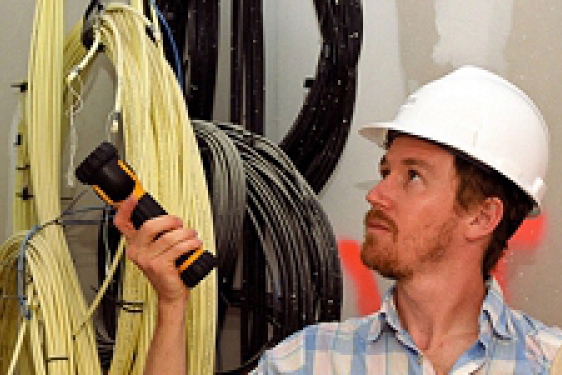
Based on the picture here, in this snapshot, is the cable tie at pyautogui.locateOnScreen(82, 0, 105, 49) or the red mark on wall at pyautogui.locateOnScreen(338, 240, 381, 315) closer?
the cable tie at pyautogui.locateOnScreen(82, 0, 105, 49)

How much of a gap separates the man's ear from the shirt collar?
0.34 ft

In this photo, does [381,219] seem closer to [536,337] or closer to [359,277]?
[536,337]

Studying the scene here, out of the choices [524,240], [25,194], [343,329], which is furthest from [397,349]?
[25,194]

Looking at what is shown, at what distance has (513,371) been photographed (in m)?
1.48

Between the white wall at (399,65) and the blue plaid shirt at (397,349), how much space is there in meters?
0.26

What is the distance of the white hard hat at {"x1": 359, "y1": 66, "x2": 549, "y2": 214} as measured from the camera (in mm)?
1539

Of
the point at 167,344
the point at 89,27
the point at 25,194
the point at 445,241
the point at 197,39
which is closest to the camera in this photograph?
the point at 167,344

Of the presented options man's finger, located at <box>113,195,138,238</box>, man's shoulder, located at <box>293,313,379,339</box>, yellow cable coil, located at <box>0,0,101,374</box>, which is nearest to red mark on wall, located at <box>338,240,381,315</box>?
man's shoulder, located at <box>293,313,379,339</box>

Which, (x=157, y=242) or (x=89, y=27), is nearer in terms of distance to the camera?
(x=157, y=242)

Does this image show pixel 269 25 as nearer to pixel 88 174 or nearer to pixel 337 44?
pixel 337 44

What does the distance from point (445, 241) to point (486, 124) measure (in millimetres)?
220

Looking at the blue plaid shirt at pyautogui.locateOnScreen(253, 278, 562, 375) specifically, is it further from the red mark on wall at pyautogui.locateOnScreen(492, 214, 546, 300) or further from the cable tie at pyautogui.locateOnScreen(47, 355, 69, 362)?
the cable tie at pyautogui.locateOnScreen(47, 355, 69, 362)

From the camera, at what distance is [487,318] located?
5.00 ft

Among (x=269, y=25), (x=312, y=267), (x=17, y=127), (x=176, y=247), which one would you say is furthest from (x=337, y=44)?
(x=176, y=247)
